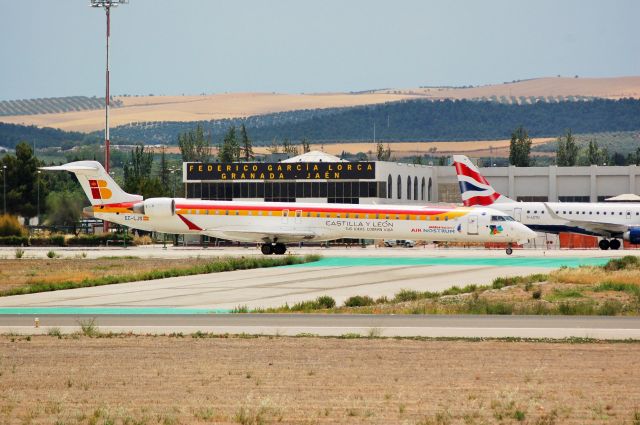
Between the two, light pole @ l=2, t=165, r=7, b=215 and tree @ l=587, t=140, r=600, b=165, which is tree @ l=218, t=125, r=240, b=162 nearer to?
light pole @ l=2, t=165, r=7, b=215

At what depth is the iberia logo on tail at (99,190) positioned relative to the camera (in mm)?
65375

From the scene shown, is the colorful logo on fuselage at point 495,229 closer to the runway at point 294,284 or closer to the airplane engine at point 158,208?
the runway at point 294,284

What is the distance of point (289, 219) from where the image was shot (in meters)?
64.4

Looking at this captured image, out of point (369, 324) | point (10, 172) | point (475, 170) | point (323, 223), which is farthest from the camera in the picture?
point (10, 172)

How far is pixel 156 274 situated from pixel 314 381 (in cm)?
2819

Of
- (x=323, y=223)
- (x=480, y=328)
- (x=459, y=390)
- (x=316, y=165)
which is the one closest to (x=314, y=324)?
(x=480, y=328)

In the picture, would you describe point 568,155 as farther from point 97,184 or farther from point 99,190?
point 97,184

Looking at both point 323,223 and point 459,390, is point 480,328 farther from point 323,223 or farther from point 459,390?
point 323,223

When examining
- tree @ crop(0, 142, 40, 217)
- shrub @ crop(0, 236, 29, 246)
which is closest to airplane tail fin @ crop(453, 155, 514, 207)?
shrub @ crop(0, 236, 29, 246)

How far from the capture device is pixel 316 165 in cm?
9269

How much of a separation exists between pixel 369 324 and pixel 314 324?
1.28m

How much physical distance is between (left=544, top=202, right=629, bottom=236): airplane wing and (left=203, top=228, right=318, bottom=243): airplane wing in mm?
16519

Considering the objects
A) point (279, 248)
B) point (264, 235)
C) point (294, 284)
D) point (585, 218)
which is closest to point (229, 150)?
point (585, 218)

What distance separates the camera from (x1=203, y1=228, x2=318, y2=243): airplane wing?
2525 inches
